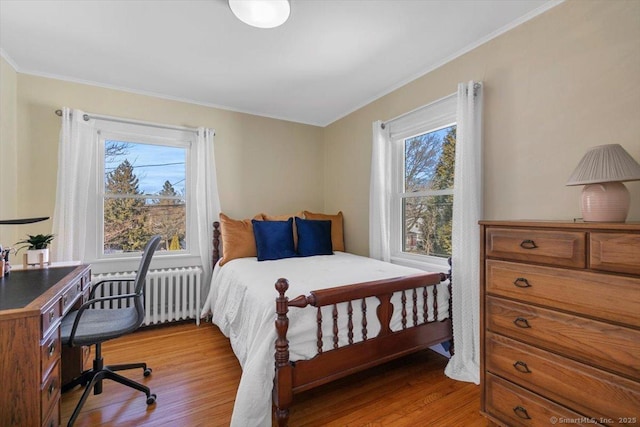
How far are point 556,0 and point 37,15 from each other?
10.5 feet

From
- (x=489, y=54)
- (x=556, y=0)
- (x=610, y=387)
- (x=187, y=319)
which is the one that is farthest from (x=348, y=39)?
(x=187, y=319)

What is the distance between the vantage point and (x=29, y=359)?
3.57ft

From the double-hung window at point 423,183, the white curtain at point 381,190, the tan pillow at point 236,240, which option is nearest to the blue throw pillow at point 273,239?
the tan pillow at point 236,240

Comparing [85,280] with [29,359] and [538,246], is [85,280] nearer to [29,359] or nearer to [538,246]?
[29,359]

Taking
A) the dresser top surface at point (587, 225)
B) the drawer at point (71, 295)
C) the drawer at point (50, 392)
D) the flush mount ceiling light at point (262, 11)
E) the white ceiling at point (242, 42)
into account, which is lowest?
the drawer at point (50, 392)

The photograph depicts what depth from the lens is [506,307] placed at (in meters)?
1.42

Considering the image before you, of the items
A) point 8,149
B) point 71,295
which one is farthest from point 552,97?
point 8,149

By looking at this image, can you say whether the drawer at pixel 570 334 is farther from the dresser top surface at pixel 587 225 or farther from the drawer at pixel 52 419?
the drawer at pixel 52 419

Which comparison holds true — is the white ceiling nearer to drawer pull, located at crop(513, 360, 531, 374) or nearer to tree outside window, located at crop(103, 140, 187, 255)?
tree outside window, located at crop(103, 140, 187, 255)

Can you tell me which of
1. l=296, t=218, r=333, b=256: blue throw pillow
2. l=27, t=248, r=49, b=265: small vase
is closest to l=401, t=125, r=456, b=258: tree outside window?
l=296, t=218, r=333, b=256: blue throw pillow

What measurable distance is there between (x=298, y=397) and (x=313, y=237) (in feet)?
5.18

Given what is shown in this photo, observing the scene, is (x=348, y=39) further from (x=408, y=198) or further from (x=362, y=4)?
(x=408, y=198)

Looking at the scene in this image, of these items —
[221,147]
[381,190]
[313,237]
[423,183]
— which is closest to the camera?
[423,183]

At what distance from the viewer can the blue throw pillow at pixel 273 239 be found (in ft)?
9.18
